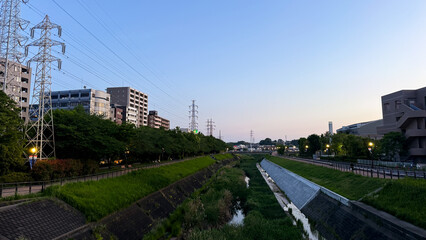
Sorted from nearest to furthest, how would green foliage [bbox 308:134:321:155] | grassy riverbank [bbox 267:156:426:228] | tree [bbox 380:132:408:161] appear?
grassy riverbank [bbox 267:156:426:228] → tree [bbox 380:132:408:161] → green foliage [bbox 308:134:321:155]

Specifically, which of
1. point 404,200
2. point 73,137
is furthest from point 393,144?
point 73,137

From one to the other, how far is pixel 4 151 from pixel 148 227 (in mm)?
15522

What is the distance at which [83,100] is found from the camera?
357 ft

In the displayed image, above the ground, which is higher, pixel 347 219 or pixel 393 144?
pixel 393 144

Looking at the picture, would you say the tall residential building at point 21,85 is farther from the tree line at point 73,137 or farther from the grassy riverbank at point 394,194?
the grassy riverbank at point 394,194

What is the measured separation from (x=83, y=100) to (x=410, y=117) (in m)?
117

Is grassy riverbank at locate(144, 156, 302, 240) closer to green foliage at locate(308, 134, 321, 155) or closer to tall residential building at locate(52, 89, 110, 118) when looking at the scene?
green foliage at locate(308, 134, 321, 155)

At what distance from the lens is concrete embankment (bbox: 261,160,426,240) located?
51.8 ft

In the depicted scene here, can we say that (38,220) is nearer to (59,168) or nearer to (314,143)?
(59,168)

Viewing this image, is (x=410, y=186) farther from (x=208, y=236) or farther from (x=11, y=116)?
(x=11, y=116)

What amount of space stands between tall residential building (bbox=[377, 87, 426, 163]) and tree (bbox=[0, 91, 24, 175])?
7483 centimetres

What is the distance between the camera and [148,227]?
22.8m

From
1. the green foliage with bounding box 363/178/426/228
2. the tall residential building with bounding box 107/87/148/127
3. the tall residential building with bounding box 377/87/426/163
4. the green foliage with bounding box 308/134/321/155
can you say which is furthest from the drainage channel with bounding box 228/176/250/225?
the tall residential building with bounding box 107/87/148/127

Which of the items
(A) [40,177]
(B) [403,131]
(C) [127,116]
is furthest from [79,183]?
(C) [127,116]
